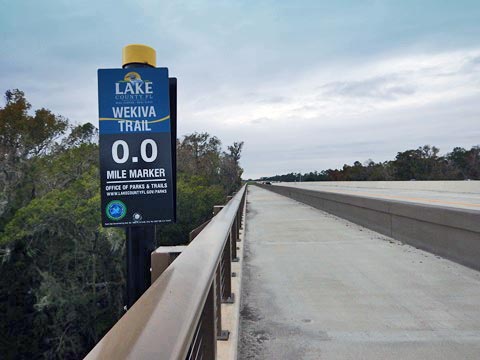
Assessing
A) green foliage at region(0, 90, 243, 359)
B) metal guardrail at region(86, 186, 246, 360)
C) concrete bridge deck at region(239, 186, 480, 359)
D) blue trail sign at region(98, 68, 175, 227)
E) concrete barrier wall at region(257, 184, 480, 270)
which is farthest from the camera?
green foliage at region(0, 90, 243, 359)

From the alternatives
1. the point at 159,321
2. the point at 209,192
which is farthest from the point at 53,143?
the point at 159,321

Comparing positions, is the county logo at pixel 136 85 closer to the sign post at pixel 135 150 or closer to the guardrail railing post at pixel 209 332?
the sign post at pixel 135 150

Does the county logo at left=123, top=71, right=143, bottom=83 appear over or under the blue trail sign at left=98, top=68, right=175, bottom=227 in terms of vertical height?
over

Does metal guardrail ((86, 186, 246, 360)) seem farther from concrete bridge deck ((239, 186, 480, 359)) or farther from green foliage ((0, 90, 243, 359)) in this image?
green foliage ((0, 90, 243, 359))

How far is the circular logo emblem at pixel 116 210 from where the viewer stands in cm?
264

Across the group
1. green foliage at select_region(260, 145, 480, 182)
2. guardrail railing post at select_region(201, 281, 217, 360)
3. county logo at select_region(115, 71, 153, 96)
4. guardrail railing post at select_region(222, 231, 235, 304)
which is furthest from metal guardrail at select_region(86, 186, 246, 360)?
green foliage at select_region(260, 145, 480, 182)

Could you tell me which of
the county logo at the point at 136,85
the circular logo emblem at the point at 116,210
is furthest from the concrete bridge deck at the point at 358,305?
the county logo at the point at 136,85

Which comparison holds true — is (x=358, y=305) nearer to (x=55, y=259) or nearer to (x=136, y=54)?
(x=136, y=54)

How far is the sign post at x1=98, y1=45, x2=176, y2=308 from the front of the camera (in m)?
2.60

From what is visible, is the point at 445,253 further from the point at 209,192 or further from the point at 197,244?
the point at 209,192

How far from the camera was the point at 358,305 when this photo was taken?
14.0ft

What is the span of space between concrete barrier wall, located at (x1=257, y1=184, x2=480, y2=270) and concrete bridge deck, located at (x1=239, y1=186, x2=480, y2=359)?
0.67ft

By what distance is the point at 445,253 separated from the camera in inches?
245

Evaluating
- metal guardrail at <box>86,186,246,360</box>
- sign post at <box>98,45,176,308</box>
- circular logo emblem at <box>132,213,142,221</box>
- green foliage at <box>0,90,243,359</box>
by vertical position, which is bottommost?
green foliage at <box>0,90,243,359</box>
